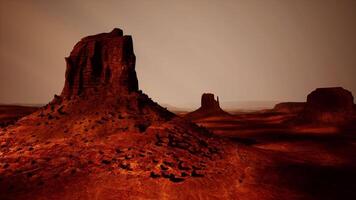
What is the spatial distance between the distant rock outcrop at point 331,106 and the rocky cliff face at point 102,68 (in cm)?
2562

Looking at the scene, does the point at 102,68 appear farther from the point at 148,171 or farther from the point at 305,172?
the point at 305,172

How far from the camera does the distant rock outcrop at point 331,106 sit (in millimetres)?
28406

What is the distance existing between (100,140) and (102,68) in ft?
21.4

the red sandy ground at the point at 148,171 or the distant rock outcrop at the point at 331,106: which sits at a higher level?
the distant rock outcrop at the point at 331,106

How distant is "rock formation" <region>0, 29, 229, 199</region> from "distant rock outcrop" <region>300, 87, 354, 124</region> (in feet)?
69.4

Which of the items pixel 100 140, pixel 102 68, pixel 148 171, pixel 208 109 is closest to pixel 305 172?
Answer: pixel 148 171

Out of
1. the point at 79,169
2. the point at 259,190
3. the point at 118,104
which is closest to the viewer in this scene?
the point at 259,190

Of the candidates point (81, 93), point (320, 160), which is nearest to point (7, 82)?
point (81, 93)

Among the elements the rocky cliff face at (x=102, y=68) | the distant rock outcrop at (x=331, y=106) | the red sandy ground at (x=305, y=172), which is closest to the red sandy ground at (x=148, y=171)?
the red sandy ground at (x=305, y=172)

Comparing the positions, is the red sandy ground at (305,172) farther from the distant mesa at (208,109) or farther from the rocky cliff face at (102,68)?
the distant mesa at (208,109)

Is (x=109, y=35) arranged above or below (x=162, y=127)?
above

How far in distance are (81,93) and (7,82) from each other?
761 ft

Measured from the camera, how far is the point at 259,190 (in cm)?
881

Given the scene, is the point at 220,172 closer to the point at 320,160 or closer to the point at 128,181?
the point at 128,181
